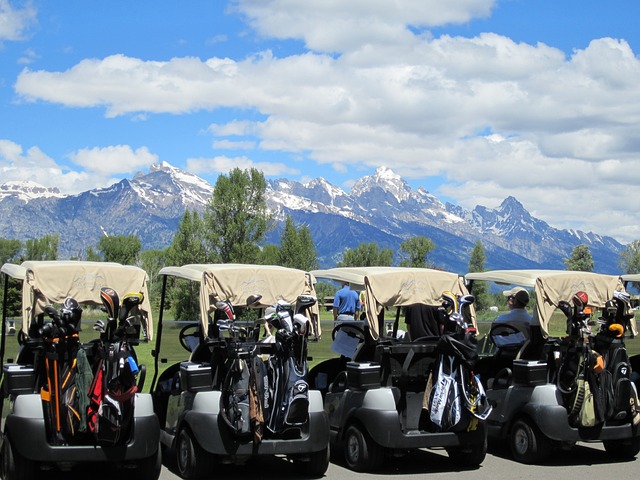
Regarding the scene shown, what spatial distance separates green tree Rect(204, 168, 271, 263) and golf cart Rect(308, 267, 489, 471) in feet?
163

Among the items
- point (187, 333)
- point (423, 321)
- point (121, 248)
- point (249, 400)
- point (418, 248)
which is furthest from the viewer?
point (121, 248)

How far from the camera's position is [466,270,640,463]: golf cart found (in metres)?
9.68

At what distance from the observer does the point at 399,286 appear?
10414 millimetres

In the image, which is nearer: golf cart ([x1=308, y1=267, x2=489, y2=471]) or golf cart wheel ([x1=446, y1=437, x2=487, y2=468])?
golf cart ([x1=308, y1=267, x2=489, y2=471])

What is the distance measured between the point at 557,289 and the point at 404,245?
3896 inches

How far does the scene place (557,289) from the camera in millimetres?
10594

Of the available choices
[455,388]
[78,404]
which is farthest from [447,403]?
[78,404]

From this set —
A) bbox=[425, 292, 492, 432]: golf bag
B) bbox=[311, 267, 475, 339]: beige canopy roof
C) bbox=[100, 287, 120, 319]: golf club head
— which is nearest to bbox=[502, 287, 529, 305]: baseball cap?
bbox=[311, 267, 475, 339]: beige canopy roof

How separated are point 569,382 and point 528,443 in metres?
0.77

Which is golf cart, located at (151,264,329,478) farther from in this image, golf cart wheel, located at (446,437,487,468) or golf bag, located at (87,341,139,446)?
golf cart wheel, located at (446,437,487,468)

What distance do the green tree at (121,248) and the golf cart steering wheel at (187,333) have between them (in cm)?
11035

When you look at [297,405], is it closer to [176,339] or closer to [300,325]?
[300,325]

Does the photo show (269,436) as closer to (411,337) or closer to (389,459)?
(389,459)

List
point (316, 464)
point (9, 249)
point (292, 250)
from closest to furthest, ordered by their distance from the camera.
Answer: point (316, 464) < point (292, 250) < point (9, 249)
